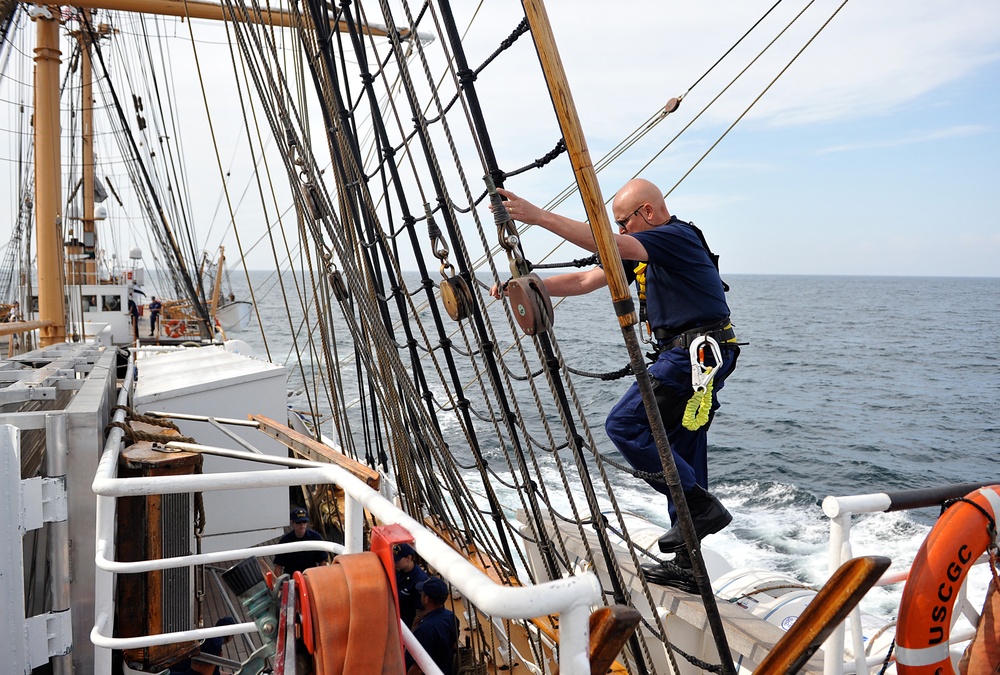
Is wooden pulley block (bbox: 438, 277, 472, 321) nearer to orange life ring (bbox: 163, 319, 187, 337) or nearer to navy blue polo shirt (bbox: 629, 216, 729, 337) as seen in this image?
navy blue polo shirt (bbox: 629, 216, 729, 337)

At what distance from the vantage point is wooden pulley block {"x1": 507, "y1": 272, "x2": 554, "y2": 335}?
7.92ft

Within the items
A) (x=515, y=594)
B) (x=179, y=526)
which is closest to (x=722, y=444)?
(x=179, y=526)

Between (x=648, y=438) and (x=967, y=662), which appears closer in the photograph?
(x=967, y=662)

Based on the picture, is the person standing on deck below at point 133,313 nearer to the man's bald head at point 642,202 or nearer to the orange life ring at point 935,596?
the man's bald head at point 642,202

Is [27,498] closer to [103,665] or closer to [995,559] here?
[103,665]

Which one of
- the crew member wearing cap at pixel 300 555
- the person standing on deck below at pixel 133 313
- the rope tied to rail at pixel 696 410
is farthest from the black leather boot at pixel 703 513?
the person standing on deck below at pixel 133 313

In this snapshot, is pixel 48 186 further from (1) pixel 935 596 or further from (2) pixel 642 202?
(1) pixel 935 596

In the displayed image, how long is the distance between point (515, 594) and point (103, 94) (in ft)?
63.6

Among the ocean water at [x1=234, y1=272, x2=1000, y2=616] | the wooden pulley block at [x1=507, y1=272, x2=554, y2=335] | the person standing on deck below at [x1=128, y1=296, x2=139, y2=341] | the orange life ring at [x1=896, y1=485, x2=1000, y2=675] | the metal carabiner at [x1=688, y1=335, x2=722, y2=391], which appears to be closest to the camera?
the orange life ring at [x1=896, y1=485, x2=1000, y2=675]

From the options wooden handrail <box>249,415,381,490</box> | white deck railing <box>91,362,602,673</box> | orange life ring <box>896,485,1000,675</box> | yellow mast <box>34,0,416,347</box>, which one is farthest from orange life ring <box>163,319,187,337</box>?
orange life ring <box>896,485,1000,675</box>

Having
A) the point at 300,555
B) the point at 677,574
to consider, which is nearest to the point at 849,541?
the point at 677,574

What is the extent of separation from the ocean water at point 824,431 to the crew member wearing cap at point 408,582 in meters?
3.60

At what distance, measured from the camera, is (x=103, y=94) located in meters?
17.3

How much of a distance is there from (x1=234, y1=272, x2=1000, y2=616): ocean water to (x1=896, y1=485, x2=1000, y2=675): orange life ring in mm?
5533
